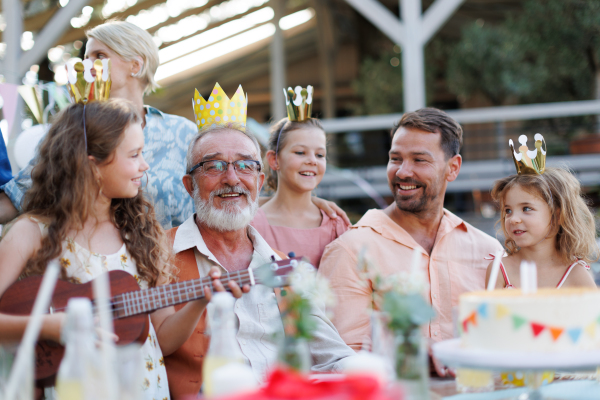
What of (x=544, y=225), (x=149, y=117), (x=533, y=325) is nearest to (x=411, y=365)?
(x=533, y=325)

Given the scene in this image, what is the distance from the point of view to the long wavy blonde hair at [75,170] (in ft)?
6.98

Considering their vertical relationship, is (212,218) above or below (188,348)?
above

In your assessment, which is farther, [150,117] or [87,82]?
[150,117]

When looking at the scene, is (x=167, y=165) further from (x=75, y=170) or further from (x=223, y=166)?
(x=75, y=170)

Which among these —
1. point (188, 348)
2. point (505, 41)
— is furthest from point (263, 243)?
point (505, 41)

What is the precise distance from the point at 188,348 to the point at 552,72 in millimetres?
8473

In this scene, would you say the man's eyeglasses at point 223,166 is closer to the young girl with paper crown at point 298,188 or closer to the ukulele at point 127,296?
the young girl with paper crown at point 298,188

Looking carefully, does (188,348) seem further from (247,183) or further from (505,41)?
(505,41)

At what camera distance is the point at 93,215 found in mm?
2238

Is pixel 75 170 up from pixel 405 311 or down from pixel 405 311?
up

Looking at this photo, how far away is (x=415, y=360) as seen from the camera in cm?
125

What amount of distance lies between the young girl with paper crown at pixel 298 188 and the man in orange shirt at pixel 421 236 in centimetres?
32

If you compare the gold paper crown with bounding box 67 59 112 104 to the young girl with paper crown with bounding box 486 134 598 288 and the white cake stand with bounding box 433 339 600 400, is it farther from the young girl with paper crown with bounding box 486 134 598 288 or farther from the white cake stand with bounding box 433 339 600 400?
the young girl with paper crown with bounding box 486 134 598 288

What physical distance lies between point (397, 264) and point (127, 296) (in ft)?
4.80
